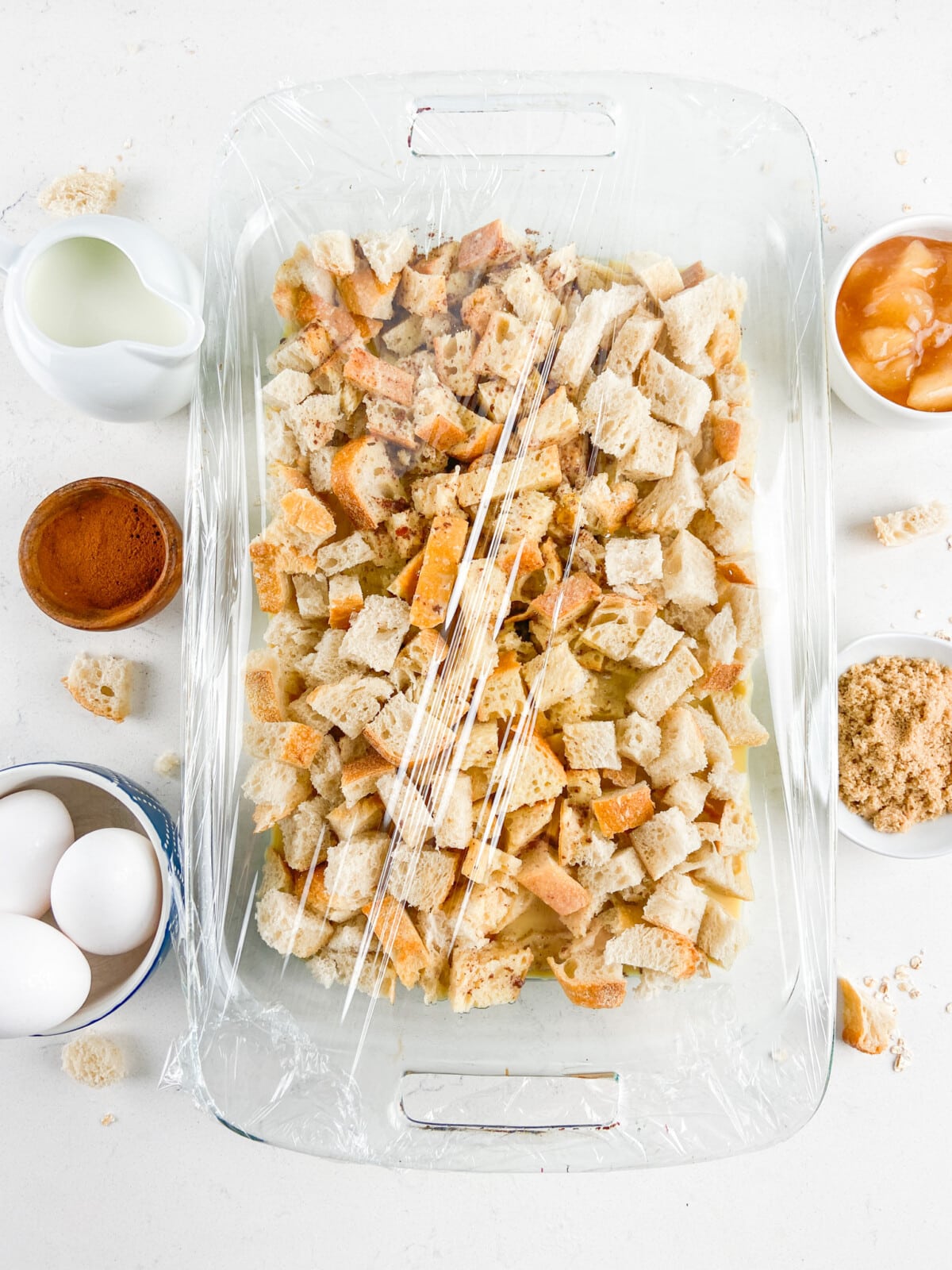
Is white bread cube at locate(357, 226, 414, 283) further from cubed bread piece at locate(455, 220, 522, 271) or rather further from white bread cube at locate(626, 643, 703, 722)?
white bread cube at locate(626, 643, 703, 722)

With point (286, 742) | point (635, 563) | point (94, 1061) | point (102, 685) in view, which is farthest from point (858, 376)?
point (94, 1061)

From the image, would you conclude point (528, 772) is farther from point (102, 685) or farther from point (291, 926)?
point (102, 685)

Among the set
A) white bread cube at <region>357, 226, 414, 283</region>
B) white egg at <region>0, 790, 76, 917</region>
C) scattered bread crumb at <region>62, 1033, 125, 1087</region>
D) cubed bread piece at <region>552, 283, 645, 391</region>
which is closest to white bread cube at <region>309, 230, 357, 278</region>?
white bread cube at <region>357, 226, 414, 283</region>

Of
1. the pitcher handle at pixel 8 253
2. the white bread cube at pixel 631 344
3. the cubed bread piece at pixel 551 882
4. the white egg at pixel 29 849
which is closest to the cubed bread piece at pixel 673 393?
the white bread cube at pixel 631 344

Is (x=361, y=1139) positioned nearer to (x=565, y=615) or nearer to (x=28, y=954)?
(x=28, y=954)

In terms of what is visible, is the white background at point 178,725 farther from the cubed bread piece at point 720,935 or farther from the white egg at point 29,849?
the cubed bread piece at point 720,935
